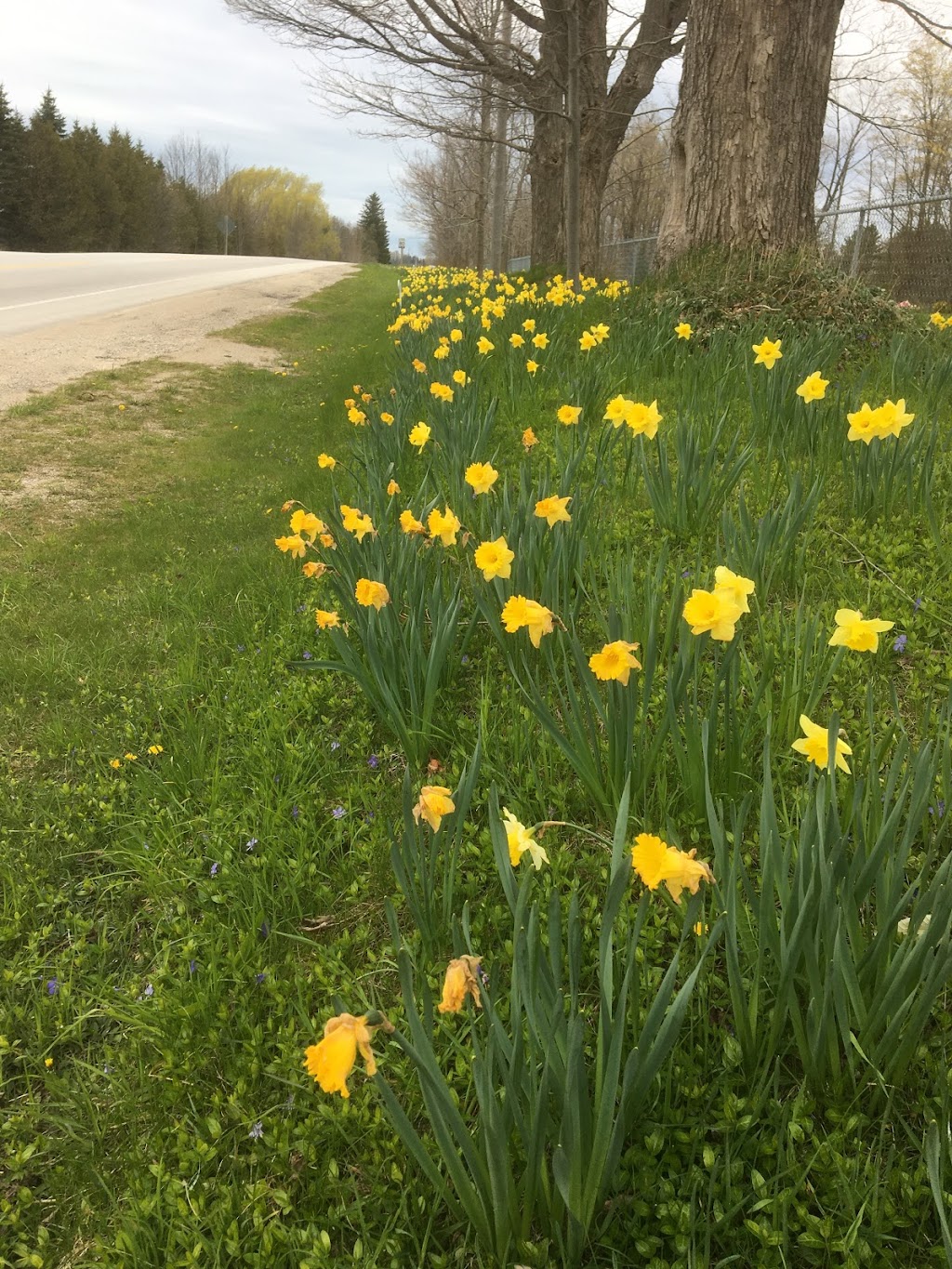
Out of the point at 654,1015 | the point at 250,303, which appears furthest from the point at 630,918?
the point at 250,303

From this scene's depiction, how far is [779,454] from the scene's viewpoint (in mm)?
3029

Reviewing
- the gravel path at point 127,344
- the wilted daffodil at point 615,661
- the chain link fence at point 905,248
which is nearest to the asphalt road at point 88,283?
the gravel path at point 127,344

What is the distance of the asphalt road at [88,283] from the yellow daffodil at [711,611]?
1119 centimetres

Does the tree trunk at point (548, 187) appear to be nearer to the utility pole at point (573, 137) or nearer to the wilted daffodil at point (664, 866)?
the utility pole at point (573, 137)

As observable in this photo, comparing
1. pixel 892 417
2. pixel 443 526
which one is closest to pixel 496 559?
pixel 443 526

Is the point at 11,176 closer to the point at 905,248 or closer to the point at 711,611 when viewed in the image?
the point at 905,248

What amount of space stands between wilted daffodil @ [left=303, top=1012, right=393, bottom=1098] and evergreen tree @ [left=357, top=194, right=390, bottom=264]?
88.0m

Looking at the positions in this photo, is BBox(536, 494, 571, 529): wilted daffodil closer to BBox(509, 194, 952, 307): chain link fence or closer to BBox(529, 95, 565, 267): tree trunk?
BBox(509, 194, 952, 307): chain link fence

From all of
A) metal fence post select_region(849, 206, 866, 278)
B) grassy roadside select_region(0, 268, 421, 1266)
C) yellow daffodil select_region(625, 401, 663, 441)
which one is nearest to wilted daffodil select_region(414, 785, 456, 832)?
grassy roadside select_region(0, 268, 421, 1266)

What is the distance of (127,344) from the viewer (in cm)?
980

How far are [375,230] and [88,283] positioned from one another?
72.4 m

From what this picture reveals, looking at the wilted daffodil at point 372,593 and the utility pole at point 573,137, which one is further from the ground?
the utility pole at point 573,137

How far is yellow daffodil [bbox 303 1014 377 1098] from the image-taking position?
829 millimetres

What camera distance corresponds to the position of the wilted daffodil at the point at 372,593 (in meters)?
1.89
